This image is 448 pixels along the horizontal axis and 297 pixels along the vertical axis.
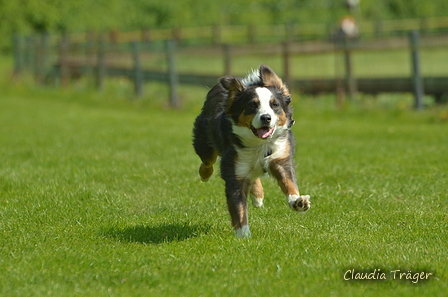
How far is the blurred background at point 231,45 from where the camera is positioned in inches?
742

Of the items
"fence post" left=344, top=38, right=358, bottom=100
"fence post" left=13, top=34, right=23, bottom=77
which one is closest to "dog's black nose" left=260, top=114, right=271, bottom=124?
"fence post" left=344, top=38, right=358, bottom=100

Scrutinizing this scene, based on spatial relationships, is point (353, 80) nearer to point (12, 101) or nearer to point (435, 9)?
point (12, 101)

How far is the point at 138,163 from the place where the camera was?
10891 millimetres

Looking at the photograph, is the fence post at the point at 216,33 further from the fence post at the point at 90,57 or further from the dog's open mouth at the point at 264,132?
the dog's open mouth at the point at 264,132

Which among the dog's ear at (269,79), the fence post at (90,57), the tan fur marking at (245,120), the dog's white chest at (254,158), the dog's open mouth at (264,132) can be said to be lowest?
the fence post at (90,57)

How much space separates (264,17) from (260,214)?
4509cm

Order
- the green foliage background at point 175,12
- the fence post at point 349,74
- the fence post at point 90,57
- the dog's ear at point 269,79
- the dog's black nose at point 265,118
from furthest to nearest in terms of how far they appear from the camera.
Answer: the green foliage background at point 175,12
the fence post at point 90,57
the fence post at point 349,74
the dog's ear at point 269,79
the dog's black nose at point 265,118

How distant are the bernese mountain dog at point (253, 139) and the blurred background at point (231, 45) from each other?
6192 millimetres

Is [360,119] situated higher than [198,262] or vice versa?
[198,262]

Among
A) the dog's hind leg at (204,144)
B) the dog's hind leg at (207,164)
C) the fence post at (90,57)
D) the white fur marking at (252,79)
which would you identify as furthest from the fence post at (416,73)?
the fence post at (90,57)

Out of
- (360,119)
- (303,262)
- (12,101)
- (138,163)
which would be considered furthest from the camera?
(12,101)

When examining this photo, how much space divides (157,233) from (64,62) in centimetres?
2140

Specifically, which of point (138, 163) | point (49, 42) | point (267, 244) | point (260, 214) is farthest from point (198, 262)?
point (49, 42)

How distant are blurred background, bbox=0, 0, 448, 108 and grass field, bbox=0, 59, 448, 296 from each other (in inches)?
133
